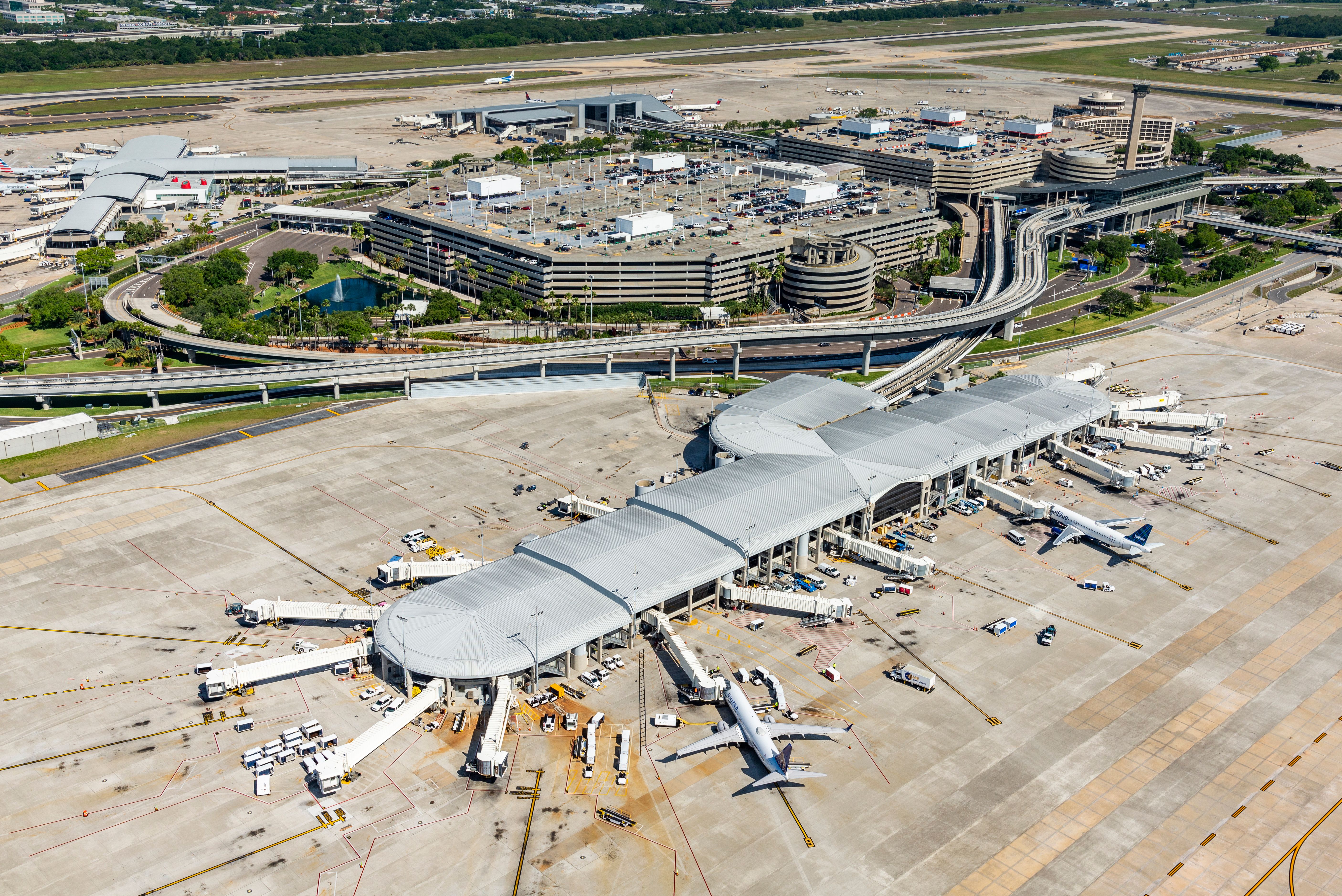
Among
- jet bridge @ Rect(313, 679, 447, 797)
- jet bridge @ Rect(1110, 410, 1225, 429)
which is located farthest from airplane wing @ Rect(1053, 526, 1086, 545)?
jet bridge @ Rect(313, 679, 447, 797)

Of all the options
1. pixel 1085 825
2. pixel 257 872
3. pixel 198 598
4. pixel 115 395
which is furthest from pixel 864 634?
pixel 115 395

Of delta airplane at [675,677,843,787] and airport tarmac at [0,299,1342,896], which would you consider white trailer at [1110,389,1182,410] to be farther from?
delta airplane at [675,677,843,787]

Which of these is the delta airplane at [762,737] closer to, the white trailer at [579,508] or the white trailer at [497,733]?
the white trailer at [497,733]

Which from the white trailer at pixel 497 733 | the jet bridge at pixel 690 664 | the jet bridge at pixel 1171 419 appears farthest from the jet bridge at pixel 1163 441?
the white trailer at pixel 497 733

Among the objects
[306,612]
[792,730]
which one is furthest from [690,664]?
[306,612]

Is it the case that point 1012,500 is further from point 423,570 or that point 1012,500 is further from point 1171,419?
point 423,570

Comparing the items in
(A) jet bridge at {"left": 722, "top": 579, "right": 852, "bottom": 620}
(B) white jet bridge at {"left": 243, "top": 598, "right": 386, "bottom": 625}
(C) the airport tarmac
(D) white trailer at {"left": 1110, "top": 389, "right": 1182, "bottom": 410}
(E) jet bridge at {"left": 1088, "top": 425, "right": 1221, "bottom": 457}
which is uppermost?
(D) white trailer at {"left": 1110, "top": 389, "right": 1182, "bottom": 410}
